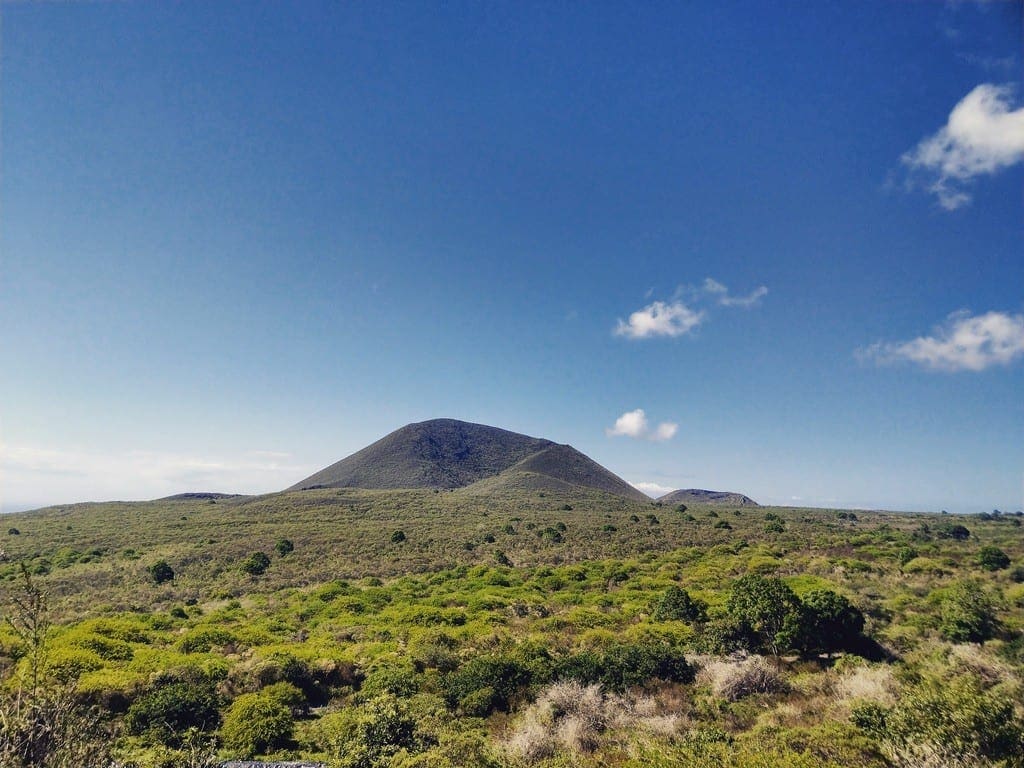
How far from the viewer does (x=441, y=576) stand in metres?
36.9

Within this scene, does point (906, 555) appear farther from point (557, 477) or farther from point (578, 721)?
point (557, 477)

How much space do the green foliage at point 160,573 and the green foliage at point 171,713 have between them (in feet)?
92.8

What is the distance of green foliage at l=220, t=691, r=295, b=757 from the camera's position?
12.6 m

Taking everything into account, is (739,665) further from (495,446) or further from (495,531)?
(495,446)

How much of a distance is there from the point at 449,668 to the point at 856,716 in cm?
1315

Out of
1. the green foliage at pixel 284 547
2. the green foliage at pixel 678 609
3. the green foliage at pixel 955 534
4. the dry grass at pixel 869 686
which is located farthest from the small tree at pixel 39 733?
the green foliage at pixel 955 534

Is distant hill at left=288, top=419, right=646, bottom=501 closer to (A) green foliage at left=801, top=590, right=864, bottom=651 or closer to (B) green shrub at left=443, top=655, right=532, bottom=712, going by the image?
(A) green foliage at left=801, top=590, right=864, bottom=651

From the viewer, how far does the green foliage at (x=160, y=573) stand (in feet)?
121

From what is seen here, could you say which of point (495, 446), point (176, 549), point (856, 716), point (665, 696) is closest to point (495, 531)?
point (176, 549)

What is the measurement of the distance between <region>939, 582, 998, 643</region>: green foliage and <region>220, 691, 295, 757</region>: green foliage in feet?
80.6

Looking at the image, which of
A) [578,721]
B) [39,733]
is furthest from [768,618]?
[39,733]

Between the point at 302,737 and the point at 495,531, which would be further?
the point at 495,531

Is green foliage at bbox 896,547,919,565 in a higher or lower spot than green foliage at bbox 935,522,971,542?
higher

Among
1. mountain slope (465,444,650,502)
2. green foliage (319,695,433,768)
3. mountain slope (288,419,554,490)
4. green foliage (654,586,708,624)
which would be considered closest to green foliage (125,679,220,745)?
green foliage (319,695,433,768)
